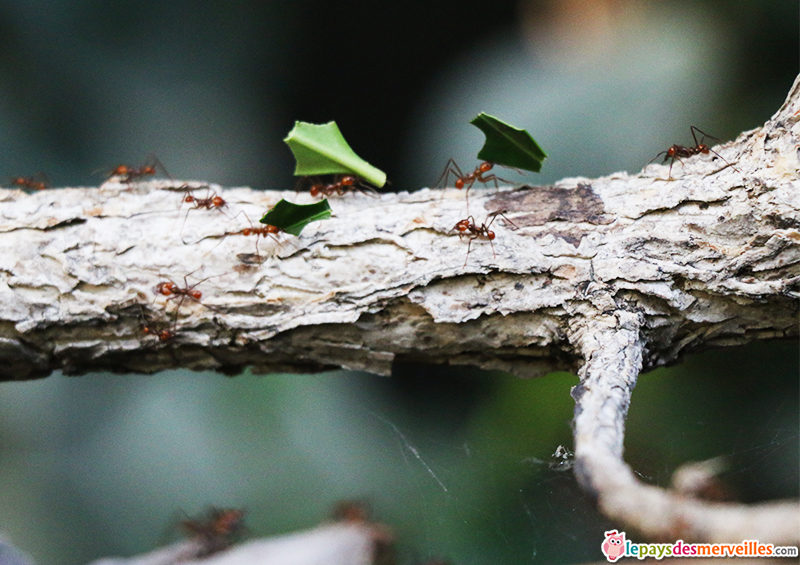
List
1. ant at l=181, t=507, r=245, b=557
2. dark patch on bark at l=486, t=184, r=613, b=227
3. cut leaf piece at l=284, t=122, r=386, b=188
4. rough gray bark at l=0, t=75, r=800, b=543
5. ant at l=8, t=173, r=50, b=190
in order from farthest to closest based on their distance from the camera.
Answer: ant at l=8, t=173, r=50, b=190 → ant at l=181, t=507, r=245, b=557 → cut leaf piece at l=284, t=122, r=386, b=188 → dark patch on bark at l=486, t=184, r=613, b=227 → rough gray bark at l=0, t=75, r=800, b=543

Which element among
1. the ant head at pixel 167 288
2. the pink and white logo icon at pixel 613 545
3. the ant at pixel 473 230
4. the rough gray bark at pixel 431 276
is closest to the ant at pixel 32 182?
the rough gray bark at pixel 431 276

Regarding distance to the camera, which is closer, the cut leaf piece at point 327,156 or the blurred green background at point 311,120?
the cut leaf piece at point 327,156

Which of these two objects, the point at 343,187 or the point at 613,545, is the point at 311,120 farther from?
the point at 613,545

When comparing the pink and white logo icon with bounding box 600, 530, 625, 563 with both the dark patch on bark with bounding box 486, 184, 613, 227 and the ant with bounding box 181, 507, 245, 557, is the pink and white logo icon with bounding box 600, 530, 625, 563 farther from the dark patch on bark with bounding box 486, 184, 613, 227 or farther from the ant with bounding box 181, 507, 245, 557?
the ant with bounding box 181, 507, 245, 557

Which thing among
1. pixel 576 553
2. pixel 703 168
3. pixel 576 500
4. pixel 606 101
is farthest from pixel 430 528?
pixel 606 101

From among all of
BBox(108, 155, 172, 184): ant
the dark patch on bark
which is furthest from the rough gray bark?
BBox(108, 155, 172, 184): ant

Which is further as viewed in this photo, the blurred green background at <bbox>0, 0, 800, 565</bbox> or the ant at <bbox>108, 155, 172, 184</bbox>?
the blurred green background at <bbox>0, 0, 800, 565</bbox>

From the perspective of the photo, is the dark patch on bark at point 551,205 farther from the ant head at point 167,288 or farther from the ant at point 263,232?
the ant head at point 167,288
